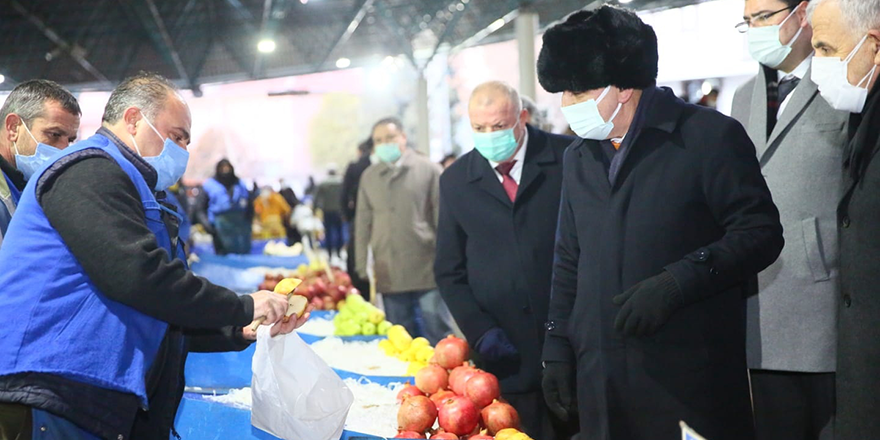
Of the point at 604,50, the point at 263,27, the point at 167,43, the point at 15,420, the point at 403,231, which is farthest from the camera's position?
the point at 167,43

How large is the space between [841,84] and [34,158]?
9.34 ft

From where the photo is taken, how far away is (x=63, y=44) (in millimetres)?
21375

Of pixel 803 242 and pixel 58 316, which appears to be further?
pixel 803 242

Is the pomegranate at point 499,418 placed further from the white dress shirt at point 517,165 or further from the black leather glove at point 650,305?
the white dress shirt at point 517,165

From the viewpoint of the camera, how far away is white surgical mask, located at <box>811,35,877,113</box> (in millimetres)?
2148

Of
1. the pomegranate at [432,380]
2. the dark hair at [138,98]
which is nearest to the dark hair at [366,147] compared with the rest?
the pomegranate at [432,380]

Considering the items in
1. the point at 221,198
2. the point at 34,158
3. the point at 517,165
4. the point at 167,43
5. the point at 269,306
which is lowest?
the point at 221,198

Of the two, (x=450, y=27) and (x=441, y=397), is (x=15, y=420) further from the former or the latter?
(x=450, y=27)

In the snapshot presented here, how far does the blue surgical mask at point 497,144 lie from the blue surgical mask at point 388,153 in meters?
2.83

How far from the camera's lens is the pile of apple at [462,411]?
2805 millimetres

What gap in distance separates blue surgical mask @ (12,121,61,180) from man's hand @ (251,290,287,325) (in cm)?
131

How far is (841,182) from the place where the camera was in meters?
2.40

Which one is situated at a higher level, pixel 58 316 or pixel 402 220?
pixel 58 316

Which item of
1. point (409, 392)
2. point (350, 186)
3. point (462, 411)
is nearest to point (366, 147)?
point (350, 186)
